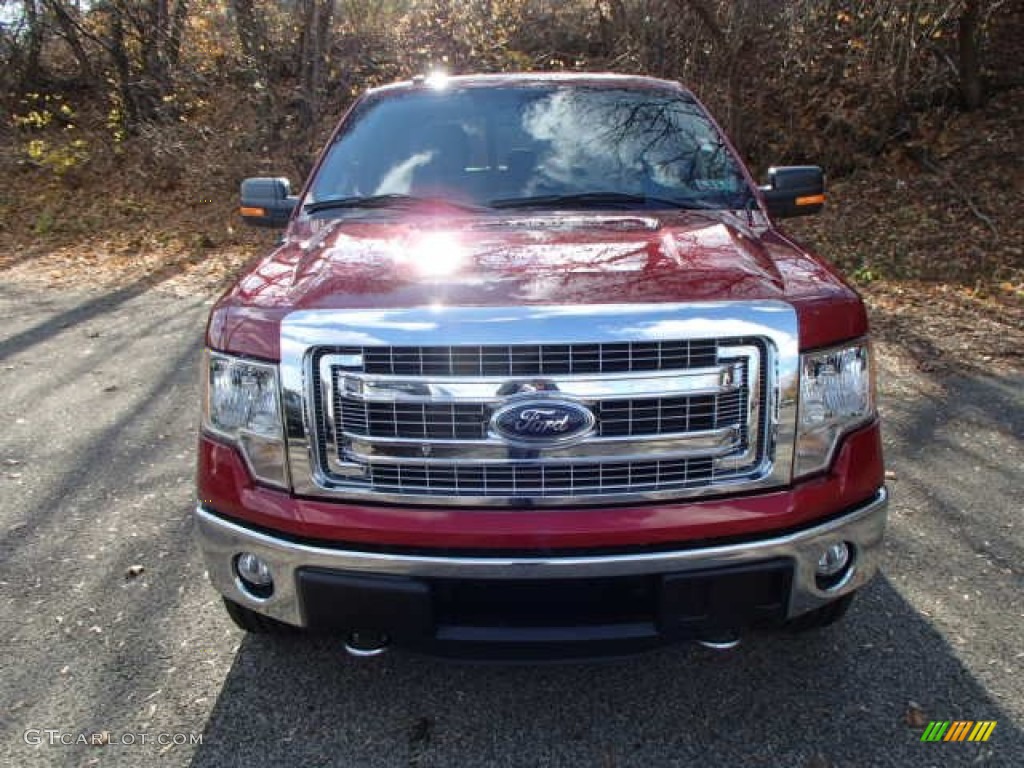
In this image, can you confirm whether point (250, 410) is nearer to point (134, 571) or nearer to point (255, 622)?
point (255, 622)

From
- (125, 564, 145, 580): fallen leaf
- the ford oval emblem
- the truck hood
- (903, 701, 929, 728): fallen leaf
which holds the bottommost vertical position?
(903, 701, 929, 728): fallen leaf

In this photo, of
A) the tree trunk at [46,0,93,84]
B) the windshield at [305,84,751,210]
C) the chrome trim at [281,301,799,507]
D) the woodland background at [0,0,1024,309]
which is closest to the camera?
the chrome trim at [281,301,799,507]

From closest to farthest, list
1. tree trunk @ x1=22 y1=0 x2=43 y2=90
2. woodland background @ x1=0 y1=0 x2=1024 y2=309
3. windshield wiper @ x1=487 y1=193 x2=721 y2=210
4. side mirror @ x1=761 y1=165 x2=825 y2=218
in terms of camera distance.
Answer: windshield wiper @ x1=487 y1=193 x2=721 y2=210
side mirror @ x1=761 y1=165 x2=825 y2=218
woodland background @ x1=0 y1=0 x2=1024 y2=309
tree trunk @ x1=22 y1=0 x2=43 y2=90

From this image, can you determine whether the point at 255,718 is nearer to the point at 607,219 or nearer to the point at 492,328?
the point at 492,328

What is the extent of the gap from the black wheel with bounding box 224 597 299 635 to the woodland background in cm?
660

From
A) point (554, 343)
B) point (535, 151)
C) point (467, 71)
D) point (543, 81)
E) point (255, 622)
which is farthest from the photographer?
point (467, 71)

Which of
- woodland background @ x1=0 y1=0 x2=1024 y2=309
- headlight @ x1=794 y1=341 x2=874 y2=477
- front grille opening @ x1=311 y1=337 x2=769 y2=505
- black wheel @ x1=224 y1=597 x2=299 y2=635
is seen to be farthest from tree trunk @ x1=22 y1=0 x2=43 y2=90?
headlight @ x1=794 y1=341 x2=874 y2=477

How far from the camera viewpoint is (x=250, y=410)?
217cm

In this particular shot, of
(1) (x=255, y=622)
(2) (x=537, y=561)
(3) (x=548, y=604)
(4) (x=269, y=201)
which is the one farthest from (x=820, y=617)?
(4) (x=269, y=201)

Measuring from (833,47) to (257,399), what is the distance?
11.9 metres

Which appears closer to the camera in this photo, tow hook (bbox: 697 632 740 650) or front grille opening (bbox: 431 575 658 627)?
front grille opening (bbox: 431 575 658 627)

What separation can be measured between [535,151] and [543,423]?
172cm

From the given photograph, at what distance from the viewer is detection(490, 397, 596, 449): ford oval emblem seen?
79.5 inches

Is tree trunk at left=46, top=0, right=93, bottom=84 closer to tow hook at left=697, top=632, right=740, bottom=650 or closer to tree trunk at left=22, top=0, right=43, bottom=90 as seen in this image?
tree trunk at left=22, top=0, right=43, bottom=90
